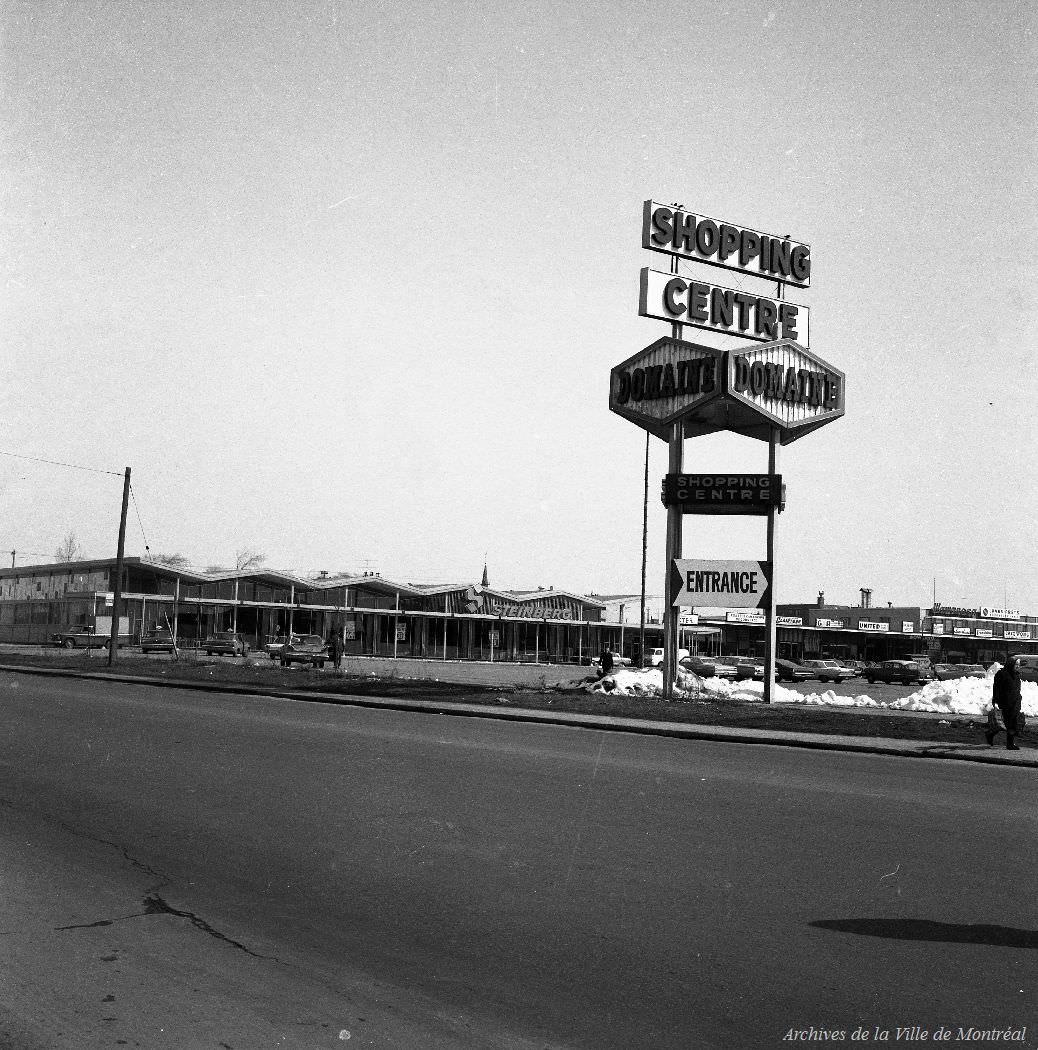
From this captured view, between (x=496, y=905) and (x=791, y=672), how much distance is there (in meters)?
51.4

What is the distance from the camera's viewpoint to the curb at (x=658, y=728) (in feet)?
60.1

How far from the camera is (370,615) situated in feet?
244

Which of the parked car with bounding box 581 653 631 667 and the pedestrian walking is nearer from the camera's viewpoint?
the pedestrian walking

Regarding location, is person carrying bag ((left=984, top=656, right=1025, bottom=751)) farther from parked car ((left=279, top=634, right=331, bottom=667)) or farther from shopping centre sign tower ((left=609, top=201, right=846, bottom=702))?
parked car ((left=279, top=634, right=331, bottom=667))

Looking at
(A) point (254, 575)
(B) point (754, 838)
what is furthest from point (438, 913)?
(A) point (254, 575)

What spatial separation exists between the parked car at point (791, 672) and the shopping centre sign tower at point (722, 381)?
2567cm

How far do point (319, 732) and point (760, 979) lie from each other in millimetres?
12634

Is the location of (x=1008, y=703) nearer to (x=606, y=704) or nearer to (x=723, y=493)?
(x=606, y=704)


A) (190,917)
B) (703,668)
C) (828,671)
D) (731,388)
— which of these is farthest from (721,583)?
(828,671)

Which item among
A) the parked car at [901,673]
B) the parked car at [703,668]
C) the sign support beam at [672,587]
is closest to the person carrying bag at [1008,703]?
the sign support beam at [672,587]

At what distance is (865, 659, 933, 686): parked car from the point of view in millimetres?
57656

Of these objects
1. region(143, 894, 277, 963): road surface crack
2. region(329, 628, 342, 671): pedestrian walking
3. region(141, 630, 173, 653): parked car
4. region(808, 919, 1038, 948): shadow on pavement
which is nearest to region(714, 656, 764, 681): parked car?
region(329, 628, 342, 671): pedestrian walking

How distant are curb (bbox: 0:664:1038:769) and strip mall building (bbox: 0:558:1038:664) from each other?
33777 mm

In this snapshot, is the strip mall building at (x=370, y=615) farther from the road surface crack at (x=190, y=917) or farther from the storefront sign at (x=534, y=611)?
the road surface crack at (x=190, y=917)
